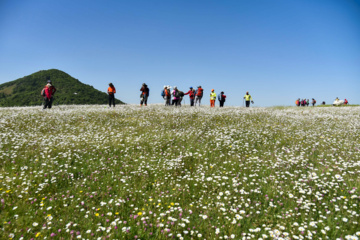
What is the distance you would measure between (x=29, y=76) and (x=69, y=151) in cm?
19467

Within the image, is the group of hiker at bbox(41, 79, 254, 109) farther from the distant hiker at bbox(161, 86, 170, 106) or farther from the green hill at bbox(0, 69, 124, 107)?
the green hill at bbox(0, 69, 124, 107)

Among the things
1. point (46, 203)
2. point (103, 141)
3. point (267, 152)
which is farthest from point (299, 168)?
point (103, 141)

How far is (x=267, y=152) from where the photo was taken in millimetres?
7879

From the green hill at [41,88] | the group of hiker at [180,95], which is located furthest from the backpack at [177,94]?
the green hill at [41,88]

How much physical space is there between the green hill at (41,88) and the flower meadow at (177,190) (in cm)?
12185

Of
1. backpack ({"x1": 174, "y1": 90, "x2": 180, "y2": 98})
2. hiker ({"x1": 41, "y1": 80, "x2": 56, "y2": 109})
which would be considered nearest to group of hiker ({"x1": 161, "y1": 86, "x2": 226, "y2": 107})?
backpack ({"x1": 174, "y1": 90, "x2": 180, "y2": 98})

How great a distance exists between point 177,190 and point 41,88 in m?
174

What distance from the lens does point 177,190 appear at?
5.21 meters

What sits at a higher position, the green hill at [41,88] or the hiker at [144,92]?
the green hill at [41,88]

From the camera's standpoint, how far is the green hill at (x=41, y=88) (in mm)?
123387

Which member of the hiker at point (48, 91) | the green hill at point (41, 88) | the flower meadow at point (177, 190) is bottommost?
the flower meadow at point (177, 190)

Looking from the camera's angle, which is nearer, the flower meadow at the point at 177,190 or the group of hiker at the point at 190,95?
the flower meadow at the point at 177,190

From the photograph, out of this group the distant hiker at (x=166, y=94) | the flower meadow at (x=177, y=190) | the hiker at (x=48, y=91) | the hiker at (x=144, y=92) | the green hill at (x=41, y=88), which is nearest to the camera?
the flower meadow at (x=177, y=190)

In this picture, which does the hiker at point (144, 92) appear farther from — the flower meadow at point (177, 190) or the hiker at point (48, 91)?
the flower meadow at point (177, 190)
